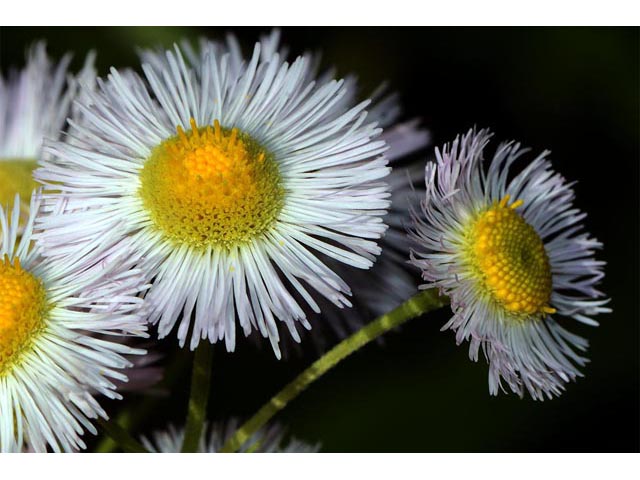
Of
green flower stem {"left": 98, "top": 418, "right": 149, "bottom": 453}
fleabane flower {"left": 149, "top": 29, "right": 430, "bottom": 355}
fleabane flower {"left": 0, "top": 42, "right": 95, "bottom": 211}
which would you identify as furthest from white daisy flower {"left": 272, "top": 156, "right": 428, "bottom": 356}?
fleabane flower {"left": 0, "top": 42, "right": 95, "bottom": 211}

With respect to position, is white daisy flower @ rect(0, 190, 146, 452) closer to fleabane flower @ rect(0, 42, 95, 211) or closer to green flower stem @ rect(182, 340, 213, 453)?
green flower stem @ rect(182, 340, 213, 453)

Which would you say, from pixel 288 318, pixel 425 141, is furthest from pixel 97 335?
pixel 425 141

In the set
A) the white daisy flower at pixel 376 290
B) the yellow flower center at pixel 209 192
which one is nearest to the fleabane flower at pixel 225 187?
the yellow flower center at pixel 209 192

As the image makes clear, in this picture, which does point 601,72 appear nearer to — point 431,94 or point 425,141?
point 431,94

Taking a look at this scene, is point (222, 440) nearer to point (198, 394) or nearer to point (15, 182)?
Result: point (198, 394)

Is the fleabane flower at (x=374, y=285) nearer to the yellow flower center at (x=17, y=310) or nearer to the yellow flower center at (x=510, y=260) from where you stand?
the yellow flower center at (x=510, y=260)
